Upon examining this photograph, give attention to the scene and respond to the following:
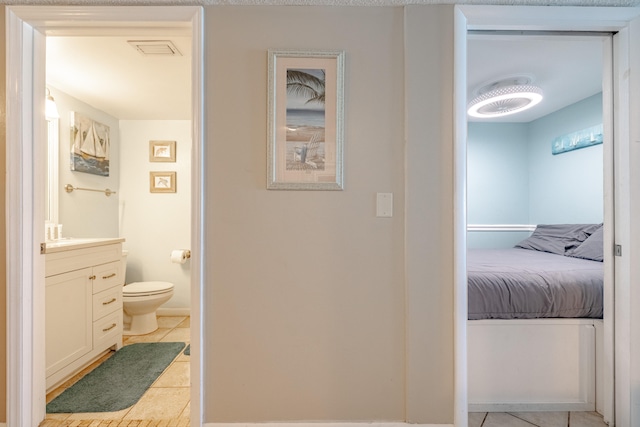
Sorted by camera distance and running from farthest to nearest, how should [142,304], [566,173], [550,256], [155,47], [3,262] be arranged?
[566,173]
[142,304]
[550,256]
[155,47]
[3,262]

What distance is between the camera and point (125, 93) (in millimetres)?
2684

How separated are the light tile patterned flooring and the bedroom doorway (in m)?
1.61

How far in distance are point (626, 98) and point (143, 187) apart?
3.85 m

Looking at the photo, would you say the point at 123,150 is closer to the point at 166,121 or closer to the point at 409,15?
the point at 166,121

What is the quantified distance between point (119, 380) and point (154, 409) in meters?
0.50

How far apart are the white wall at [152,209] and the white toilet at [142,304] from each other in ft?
1.42

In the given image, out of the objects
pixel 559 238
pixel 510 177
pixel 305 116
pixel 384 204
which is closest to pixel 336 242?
pixel 384 204

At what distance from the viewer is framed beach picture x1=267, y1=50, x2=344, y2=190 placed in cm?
148

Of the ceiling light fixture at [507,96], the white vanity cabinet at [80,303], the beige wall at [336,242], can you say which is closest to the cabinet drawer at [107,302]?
the white vanity cabinet at [80,303]

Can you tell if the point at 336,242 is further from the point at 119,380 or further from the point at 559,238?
the point at 559,238

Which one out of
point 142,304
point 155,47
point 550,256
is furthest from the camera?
point 142,304

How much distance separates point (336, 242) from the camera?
4.94ft

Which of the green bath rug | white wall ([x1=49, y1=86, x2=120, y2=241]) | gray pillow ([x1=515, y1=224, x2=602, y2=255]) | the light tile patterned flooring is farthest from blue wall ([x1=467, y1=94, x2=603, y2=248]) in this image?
white wall ([x1=49, y1=86, x2=120, y2=241])

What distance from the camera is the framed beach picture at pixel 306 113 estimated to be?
1479 mm
